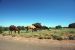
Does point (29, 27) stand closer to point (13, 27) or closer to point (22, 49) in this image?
point (13, 27)

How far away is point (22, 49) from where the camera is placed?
1705 cm

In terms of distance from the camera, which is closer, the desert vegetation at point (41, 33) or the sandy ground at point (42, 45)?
the sandy ground at point (42, 45)

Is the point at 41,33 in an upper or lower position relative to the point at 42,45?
upper

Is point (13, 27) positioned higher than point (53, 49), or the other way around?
point (13, 27)

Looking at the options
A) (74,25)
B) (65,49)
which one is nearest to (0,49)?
(65,49)

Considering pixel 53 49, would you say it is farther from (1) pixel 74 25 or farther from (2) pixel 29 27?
(1) pixel 74 25

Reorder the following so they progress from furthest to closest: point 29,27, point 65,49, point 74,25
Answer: point 74,25, point 29,27, point 65,49

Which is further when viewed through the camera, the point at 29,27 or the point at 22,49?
the point at 29,27

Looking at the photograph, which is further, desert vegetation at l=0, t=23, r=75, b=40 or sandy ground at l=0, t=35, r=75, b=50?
desert vegetation at l=0, t=23, r=75, b=40

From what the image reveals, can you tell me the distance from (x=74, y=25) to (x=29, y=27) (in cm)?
2558

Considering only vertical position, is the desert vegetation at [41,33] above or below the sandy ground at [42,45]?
above

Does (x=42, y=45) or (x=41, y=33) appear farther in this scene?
(x=41, y=33)

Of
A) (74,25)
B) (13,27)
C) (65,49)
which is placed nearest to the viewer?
(65,49)

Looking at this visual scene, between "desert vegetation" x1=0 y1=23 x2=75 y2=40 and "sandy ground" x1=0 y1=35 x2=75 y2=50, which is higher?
"desert vegetation" x1=0 y1=23 x2=75 y2=40
